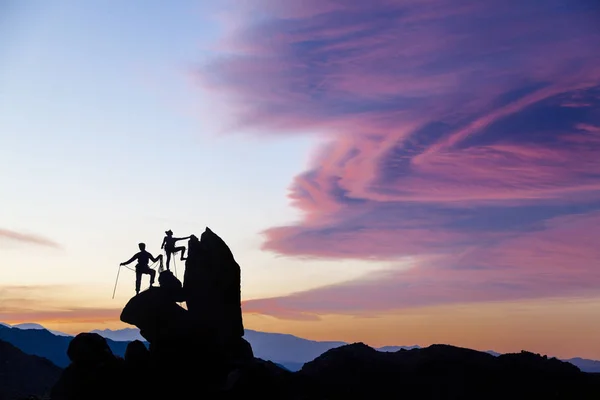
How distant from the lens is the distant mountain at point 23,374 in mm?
126144

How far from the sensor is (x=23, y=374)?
136750mm

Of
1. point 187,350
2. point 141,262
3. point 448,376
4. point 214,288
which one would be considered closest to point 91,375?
point 187,350

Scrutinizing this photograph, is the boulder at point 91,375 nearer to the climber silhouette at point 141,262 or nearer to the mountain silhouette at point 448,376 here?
the climber silhouette at point 141,262

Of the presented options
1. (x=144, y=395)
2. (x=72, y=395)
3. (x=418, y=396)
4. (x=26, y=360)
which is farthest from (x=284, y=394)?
(x=26, y=360)

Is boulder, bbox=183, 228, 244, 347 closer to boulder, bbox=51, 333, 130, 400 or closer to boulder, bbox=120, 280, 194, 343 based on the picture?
boulder, bbox=120, 280, 194, 343

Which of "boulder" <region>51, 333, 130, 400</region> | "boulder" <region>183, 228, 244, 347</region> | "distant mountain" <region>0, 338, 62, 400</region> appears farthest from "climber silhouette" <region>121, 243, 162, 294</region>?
"distant mountain" <region>0, 338, 62, 400</region>

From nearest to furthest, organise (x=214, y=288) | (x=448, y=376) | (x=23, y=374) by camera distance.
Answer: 1. (x=214, y=288)
2. (x=448, y=376)
3. (x=23, y=374)

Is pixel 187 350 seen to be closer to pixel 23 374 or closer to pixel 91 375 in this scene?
pixel 91 375

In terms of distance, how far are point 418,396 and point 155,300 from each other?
59.0 m

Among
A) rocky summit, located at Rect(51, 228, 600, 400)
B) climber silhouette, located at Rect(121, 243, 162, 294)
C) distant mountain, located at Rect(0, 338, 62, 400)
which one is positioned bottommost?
distant mountain, located at Rect(0, 338, 62, 400)

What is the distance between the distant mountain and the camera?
126144 millimetres

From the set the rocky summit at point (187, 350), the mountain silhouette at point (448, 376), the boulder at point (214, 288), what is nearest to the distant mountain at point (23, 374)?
the mountain silhouette at point (448, 376)

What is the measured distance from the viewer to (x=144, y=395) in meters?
41.6

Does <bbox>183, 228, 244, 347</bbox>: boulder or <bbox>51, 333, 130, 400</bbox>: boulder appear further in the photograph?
<bbox>183, 228, 244, 347</bbox>: boulder
